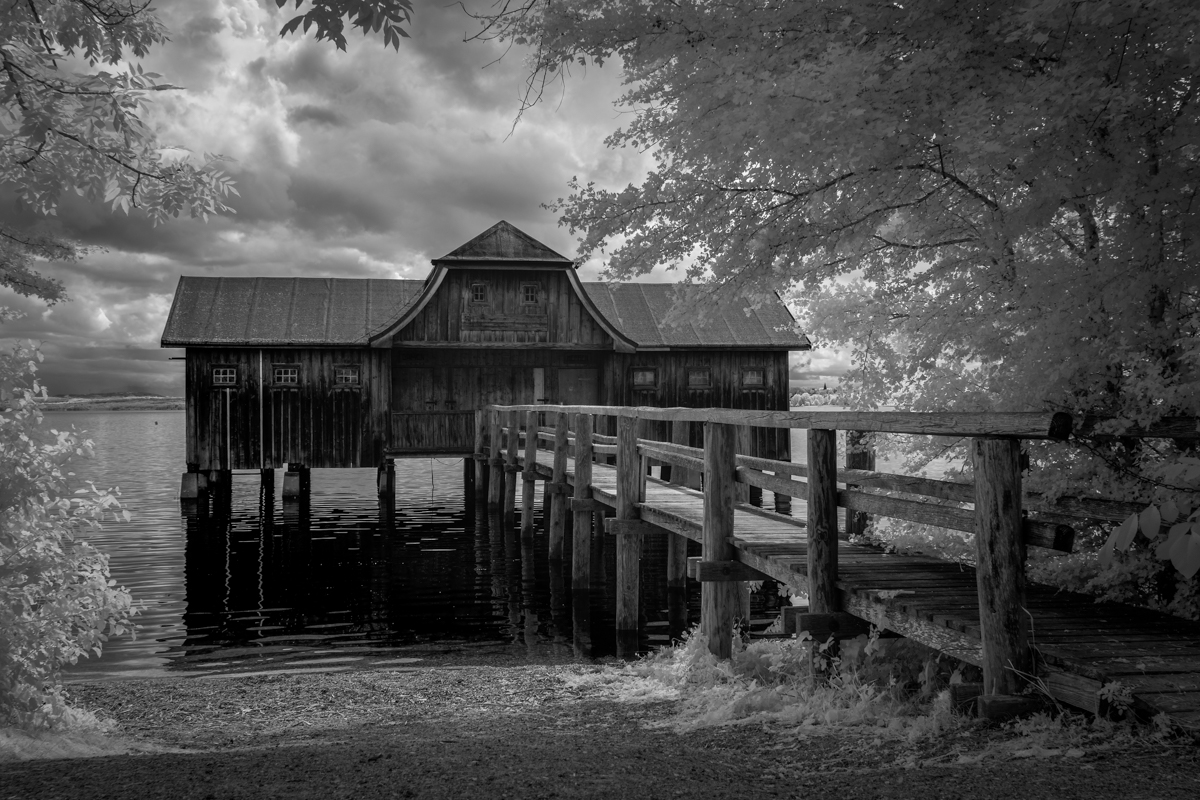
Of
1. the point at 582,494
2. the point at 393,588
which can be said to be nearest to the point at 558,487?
the point at 582,494

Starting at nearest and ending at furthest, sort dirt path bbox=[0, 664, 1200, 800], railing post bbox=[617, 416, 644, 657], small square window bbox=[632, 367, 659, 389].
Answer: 1. dirt path bbox=[0, 664, 1200, 800]
2. railing post bbox=[617, 416, 644, 657]
3. small square window bbox=[632, 367, 659, 389]

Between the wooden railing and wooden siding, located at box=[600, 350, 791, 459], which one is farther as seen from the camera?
wooden siding, located at box=[600, 350, 791, 459]

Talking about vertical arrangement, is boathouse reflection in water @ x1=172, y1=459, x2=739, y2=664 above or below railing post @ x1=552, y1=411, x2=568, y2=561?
below

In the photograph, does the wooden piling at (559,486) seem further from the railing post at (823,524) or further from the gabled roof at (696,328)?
the railing post at (823,524)

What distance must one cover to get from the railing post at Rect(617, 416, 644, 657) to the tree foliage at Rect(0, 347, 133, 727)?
585 centimetres

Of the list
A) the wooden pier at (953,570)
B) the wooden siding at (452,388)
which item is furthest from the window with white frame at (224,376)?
the wooden pier at (953,570)

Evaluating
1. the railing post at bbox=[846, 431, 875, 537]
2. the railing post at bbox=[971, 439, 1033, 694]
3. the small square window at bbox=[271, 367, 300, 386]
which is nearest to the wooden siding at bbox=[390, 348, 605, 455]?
the small square window at bbox=[271, 367, 300, 386]

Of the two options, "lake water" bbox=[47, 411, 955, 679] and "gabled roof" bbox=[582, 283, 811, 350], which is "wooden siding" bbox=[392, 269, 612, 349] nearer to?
"gabled roof" bbox=[582, 283, 811, 350]

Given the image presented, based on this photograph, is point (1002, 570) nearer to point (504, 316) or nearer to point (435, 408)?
point (504, 316)

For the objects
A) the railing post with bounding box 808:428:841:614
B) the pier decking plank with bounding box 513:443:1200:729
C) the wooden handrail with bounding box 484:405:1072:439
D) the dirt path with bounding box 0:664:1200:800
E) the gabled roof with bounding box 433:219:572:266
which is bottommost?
the dirt path with bounding box 0:664:1200:800

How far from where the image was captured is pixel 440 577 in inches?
669

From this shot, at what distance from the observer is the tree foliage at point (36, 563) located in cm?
665

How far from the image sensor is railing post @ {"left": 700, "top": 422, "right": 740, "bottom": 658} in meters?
8.66

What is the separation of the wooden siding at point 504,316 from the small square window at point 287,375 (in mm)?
2851
